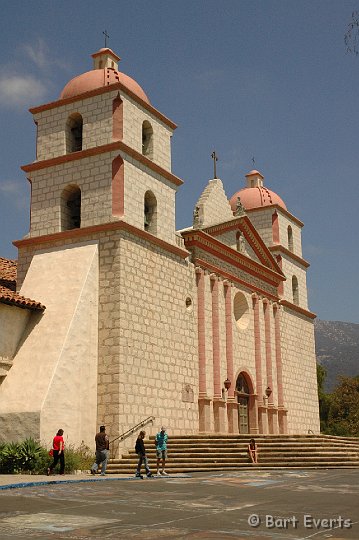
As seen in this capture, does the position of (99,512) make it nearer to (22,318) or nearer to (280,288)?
(22,318)

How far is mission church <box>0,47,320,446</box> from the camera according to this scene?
19891 millimetres

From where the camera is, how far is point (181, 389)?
76.3 ft

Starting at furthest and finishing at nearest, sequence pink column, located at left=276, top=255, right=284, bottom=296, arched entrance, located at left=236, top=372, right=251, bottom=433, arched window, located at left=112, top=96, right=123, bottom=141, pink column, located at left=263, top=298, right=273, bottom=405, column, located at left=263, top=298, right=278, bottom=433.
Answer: pink column, located at left=276, top=255, right=284, bottom=296 → pink column, located at left=263, top=298, right=273, bottom=405 → column, located at left=263, top=298, right=278, bottom=433 → arched entrance, located at left=236, top=372, right=251, bottom=433 → arched window, located at left=112, top=96, right=123, bottom=141

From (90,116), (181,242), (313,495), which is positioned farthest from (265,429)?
(313,495)

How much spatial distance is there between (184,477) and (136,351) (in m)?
5.29

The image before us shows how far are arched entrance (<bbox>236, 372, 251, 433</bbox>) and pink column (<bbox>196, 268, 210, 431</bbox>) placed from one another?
340 cm

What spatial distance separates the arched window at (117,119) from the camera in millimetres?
22562

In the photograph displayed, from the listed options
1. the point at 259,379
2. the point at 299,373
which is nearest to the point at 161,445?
the point at 259,379

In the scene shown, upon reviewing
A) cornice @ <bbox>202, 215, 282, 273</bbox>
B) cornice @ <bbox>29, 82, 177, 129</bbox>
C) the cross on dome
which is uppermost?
the cross on dome

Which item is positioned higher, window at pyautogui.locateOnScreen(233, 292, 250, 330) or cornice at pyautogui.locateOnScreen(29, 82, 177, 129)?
cornice at pyautogui.locateOnScreen(29, 82, 177, 129)

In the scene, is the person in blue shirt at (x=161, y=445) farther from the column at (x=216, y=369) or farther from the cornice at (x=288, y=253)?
the cornice at (x=288, y=253)

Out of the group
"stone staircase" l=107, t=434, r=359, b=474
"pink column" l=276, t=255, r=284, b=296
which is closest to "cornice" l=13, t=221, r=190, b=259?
"stone staircase" l=107, t=434, r=359, b=474

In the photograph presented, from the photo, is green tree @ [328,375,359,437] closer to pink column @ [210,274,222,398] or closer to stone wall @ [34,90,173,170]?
pink column @ [210,274,222,398]

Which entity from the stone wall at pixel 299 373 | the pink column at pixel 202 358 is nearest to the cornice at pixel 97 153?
the pink column at pixel 202 358
